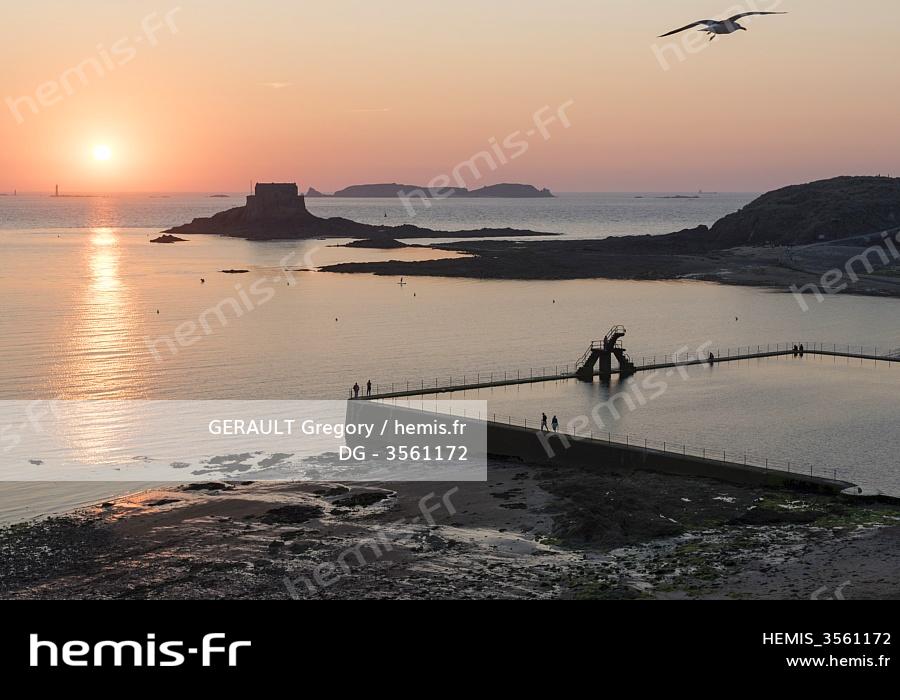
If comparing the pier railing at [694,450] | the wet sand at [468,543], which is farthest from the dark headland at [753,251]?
the wet sand at [468,543]

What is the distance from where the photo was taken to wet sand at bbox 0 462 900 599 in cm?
2761

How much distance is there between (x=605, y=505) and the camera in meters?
33.9

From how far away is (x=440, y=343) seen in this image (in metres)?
77.2

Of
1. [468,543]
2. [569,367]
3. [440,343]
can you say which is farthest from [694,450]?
[440,343]

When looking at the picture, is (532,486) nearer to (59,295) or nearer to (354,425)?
(354,425)

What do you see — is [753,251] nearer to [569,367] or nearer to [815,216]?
[815,216]

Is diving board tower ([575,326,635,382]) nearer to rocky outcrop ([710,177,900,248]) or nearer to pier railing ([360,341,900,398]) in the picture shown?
pier railing ([360,341,900,398])

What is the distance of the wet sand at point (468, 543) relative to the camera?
27.6 meters

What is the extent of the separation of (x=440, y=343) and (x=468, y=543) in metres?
46.0

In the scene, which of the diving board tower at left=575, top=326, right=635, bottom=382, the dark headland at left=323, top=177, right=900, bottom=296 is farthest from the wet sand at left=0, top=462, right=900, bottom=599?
the dark headland at left=323, top=177, right=900, bottom=296

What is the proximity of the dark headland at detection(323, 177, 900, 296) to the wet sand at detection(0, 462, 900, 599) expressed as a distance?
87.0 meters
